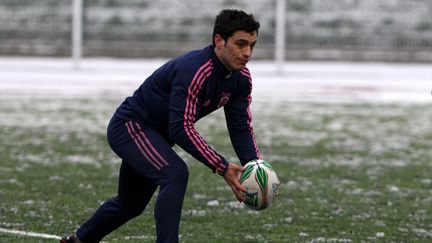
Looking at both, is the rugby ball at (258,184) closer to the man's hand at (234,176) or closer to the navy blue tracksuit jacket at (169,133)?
the man's hand at (234,176)

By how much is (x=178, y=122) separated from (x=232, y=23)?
65cm

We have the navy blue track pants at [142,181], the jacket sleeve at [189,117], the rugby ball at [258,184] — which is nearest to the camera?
the jacket sleeve at [189,117]

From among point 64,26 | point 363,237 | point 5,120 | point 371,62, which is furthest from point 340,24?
point 363,237

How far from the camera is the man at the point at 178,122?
637 cm

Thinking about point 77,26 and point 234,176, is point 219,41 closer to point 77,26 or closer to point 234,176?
point 234,176

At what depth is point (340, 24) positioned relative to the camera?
28.1 meters

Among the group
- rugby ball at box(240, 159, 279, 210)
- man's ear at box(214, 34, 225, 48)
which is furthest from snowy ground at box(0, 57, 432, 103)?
man's ear at box(214, 34, 225, 48)

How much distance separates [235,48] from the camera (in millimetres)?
6422

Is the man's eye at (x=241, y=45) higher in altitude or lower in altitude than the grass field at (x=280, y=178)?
higher

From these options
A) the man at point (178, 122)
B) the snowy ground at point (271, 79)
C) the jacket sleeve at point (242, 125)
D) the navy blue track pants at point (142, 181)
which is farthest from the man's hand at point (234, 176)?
the snowy ground at point (271, 79)

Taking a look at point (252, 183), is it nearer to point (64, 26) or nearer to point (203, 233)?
point (203, 233)

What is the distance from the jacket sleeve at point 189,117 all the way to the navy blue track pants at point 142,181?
0.80 ft

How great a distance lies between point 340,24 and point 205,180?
57.2ft

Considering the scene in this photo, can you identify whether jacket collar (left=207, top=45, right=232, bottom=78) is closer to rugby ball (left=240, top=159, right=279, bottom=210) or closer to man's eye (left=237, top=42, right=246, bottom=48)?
man's eye (left=237, top=42, right=246, bottom=48)
